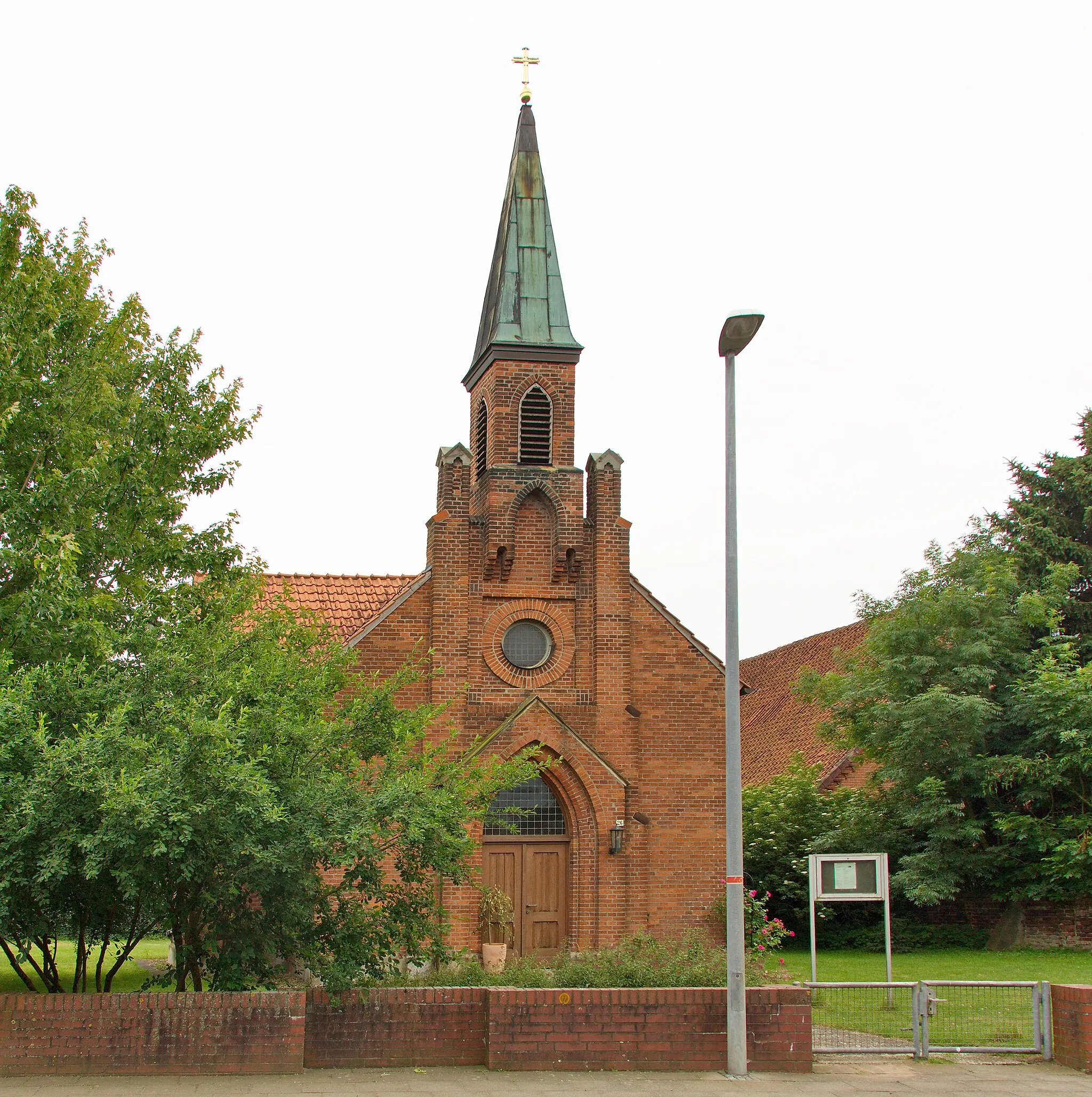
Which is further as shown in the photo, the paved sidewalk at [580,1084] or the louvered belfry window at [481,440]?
the louvered belfry window at [481,440]

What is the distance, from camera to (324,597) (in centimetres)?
2477

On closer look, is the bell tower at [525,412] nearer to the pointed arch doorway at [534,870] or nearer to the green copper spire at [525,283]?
the green copper spire at [525,283]

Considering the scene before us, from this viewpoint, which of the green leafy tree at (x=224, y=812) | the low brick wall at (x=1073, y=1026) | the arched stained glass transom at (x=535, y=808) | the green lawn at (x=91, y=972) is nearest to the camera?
the green leafy tree at (x=224, y=812)

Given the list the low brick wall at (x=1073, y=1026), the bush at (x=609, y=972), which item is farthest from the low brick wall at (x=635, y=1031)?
the low brick wall at (x=1073, y=1026)

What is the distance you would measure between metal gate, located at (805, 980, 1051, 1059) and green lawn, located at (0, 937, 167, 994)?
7.03 metres

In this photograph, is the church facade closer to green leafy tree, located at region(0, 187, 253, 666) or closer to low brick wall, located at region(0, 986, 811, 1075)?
green leafy tree, located at region(0, 187, 253, 666)

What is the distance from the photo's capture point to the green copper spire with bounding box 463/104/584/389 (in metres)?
23.3

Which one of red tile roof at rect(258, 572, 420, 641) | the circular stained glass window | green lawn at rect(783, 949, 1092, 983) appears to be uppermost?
red tile roof at rect(258, 572, 420, 641)

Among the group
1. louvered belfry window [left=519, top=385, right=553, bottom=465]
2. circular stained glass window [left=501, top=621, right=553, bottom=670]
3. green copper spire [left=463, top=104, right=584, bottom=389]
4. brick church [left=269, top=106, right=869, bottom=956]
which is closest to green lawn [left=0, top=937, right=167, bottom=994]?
brick church [left=269, top=106, right=869, bottom=956]

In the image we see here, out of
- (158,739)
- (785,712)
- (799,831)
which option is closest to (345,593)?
(799,831)

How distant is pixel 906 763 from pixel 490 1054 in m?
16.3

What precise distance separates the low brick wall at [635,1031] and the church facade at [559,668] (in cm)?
912

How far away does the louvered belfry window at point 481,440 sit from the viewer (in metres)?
23.2

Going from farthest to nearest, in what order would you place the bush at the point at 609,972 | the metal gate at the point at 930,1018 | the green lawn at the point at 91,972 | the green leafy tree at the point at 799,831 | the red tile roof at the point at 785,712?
1. the red tile roof at the point at 785,712
2. the green leafy tree at the point at 799,831
3. the green lawn at the point at 91,972
4. the metal gate at the point at 930,1018
5. the bush at the point at 609,972
